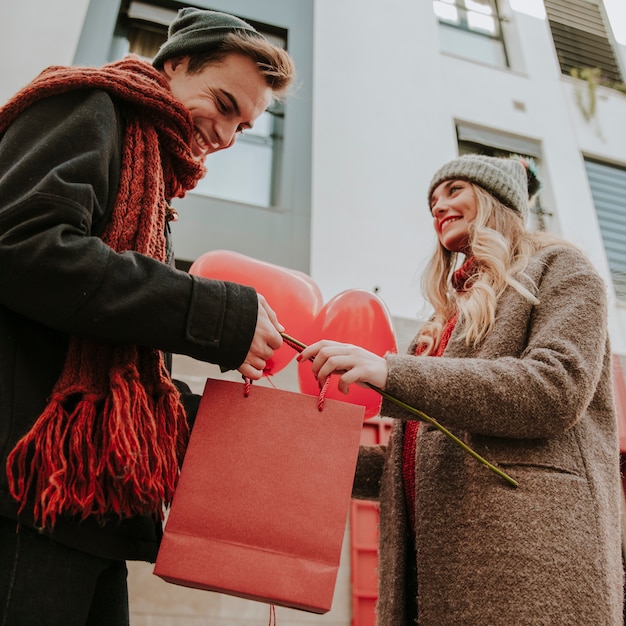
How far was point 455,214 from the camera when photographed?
5.44 ft

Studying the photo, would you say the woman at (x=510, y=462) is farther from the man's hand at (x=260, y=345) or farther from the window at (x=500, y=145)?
the window at (x=500, y=145)

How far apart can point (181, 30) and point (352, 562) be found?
8.60ft

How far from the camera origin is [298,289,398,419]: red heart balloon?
1652mm

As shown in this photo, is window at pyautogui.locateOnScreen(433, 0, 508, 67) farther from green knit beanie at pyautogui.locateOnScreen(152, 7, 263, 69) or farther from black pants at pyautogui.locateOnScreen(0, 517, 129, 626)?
black pants at pyautogui.locateOnScreen(0, 517, 129, 626)

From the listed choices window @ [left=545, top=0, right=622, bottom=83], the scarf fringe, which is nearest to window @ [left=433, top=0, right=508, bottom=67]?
window @ [left=545, top=0, right=622, bottom=83]

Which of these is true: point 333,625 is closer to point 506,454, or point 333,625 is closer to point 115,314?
point 506,454

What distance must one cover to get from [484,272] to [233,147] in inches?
125

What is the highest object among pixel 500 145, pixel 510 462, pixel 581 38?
pixel 581 38

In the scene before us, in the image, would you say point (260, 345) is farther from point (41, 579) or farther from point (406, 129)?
point (406, 129)

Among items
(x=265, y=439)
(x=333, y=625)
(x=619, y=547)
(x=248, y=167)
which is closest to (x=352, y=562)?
(x=333, y=625)

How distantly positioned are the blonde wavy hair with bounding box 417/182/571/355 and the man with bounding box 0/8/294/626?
0.56m

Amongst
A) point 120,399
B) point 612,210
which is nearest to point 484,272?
point 120,399

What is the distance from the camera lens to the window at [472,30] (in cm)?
573

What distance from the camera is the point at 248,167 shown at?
13.5 ft
